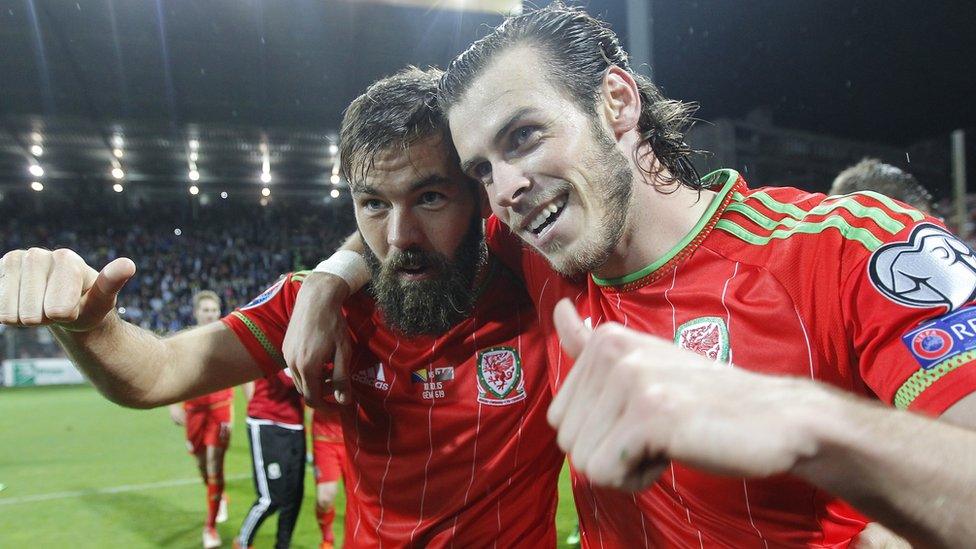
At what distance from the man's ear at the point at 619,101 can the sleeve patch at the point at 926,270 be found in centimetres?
72

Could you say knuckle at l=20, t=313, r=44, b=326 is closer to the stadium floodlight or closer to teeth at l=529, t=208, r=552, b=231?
teeth at l=529, t=208, r=552, b=231

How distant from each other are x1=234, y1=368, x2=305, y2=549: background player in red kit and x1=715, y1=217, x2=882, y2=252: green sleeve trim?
377 cm

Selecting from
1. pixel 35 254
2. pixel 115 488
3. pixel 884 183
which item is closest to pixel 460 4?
pixel 115 488

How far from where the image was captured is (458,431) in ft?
6.16

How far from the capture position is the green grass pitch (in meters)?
5.50

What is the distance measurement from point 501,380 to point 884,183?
250cm

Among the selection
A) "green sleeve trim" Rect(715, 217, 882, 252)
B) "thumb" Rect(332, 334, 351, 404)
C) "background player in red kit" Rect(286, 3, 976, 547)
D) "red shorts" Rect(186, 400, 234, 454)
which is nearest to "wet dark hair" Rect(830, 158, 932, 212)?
"background player in red kit" Rect(286, 3, 976, 547)

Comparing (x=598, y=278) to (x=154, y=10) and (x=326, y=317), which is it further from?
(x=154, y=10)

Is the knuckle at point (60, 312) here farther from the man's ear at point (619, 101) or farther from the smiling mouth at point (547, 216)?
the man's ear at point (619, 101)

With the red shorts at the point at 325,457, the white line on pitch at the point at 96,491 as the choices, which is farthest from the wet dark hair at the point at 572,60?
the white line on pitch at the point at 96,491

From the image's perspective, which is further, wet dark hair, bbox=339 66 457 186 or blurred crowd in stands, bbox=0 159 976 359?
blurred crowd in stands, bbox=0 159 976 359

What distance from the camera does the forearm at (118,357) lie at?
169 centimetres

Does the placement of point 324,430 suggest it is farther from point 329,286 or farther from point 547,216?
point 547,216

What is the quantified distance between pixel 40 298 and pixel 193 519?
5269mm
